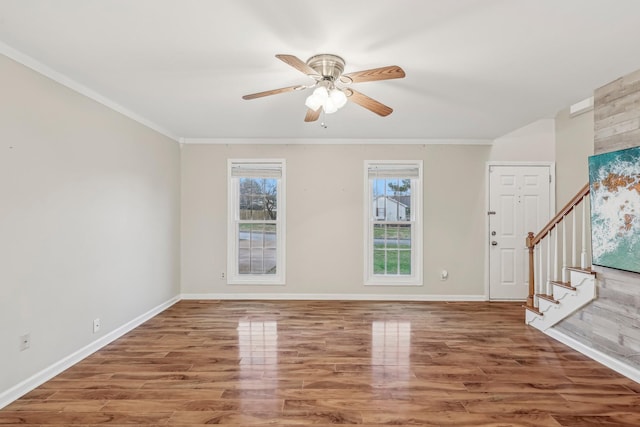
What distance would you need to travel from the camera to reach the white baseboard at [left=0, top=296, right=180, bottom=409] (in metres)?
2.24

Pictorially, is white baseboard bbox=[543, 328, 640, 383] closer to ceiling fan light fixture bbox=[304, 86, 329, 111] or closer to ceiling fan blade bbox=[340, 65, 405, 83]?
ceiling fan blade bbox=[340, 65, 405, 83]

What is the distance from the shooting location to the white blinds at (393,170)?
4918mm

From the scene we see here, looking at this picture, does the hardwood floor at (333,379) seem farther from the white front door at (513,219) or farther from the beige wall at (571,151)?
the beige wall at (571,151)

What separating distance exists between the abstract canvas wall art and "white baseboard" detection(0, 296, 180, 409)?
4.67 meters

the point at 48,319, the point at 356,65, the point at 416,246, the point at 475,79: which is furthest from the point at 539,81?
the point at 48,319

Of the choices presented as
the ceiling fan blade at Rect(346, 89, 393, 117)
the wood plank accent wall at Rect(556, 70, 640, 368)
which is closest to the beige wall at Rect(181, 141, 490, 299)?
the wood plank accent wall at Rect(556, 70, 640, 368)

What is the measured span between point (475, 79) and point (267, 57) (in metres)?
1.74

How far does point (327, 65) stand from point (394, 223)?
3134 millimetres

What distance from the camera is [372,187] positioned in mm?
4949

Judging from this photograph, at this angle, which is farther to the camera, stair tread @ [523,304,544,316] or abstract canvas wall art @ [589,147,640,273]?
stair tread @ [523,304,544,316]

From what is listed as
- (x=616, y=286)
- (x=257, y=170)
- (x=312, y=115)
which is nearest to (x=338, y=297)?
(x=257, y=170)

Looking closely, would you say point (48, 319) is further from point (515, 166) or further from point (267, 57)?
point (515, 166)

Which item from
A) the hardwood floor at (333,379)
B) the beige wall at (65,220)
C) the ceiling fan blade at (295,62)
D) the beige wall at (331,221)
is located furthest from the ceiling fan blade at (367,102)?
the beige wall at (65,220)

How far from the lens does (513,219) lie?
15.9 feet
